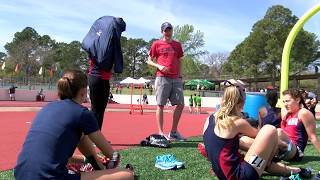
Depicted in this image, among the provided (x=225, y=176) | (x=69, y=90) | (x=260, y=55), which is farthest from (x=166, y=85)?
(x=260, y=55)

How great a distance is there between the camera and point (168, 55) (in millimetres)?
7676

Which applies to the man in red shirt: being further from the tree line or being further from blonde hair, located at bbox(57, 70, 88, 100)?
the tree line

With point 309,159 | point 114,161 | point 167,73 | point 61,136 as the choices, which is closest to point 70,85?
point 61,136

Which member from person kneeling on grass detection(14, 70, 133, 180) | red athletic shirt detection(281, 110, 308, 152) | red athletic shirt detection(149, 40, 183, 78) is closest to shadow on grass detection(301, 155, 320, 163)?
red athletic shirt detection(281, 110, 308, 152)

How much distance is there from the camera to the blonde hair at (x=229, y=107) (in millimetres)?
3973

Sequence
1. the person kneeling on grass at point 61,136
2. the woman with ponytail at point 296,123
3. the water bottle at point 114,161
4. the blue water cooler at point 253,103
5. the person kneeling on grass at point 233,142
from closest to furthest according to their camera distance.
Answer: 1. the person kneeling on grass at point 61,136
2. the water bottle at point 114,161
3. the person kneeling on grass at point 233,142
4. the woman with ponytail at point 296,123
5. the blue water cooler at point 253,103

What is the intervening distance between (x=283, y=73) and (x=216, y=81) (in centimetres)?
6816

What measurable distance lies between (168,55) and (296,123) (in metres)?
2.61

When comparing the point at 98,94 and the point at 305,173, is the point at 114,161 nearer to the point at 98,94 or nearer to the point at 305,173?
the point at 305,173

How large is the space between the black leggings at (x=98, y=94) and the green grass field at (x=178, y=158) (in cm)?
68

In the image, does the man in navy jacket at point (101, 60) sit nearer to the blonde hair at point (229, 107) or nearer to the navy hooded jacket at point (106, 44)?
the navy hooded jacket at point (106, 44)

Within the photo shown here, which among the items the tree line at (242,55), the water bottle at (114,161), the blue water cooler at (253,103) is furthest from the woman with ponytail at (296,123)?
the tree line at (242,55)

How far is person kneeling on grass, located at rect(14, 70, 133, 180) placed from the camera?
311 cm

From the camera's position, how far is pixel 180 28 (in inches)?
3068
